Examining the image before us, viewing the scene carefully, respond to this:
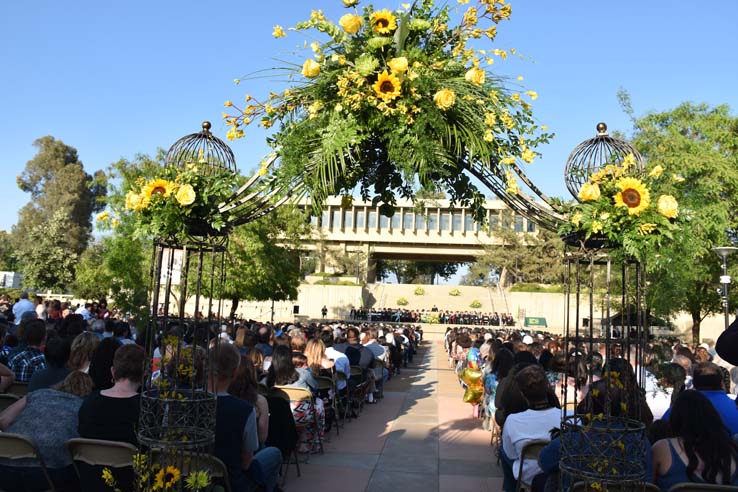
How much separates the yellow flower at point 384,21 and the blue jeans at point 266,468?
3197 mm

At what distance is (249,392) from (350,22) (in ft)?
9.31

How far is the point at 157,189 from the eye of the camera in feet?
14.9

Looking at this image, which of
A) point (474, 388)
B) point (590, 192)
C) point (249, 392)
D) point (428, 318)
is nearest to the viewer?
point (590, 192)

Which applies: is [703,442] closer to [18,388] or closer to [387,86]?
[387,86]

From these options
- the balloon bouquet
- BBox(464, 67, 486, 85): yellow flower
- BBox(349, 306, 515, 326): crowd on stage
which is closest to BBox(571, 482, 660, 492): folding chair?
BBox(464, 67, 486, 85): yellow flower

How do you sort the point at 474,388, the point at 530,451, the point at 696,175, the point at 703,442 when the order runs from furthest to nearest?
the point at 696,175
the point at 474,388
the point at 530,451
the point at 703,442

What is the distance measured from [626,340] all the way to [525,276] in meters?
55.4

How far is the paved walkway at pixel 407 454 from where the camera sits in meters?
6.50

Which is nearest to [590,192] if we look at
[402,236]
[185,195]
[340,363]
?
[185,195]

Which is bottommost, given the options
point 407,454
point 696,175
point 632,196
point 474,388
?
point 407,454

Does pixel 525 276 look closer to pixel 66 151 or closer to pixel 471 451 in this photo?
pixel 66 151

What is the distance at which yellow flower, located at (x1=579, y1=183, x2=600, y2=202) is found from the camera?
4.23 metres

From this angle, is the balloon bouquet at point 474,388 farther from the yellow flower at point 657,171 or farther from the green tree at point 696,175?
the green tree at point 696,175

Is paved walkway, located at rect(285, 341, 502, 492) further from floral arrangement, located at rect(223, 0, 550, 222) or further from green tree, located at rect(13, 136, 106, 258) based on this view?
green tree, located at rect(13, 136, 106, 258)
